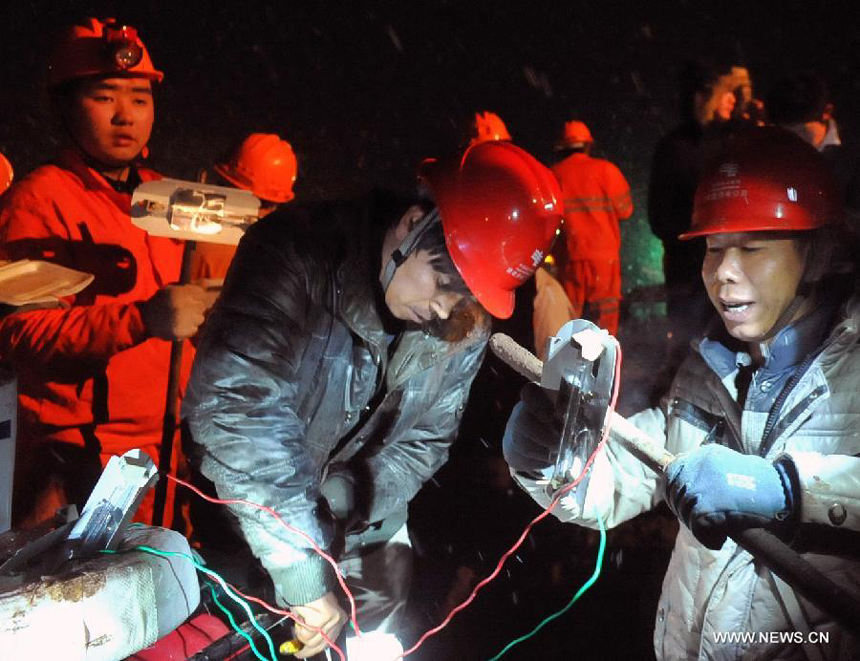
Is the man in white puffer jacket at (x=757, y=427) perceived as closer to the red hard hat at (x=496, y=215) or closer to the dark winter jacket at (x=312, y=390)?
the red hard hat at (x=496, y=215)

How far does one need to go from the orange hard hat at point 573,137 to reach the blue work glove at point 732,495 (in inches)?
177

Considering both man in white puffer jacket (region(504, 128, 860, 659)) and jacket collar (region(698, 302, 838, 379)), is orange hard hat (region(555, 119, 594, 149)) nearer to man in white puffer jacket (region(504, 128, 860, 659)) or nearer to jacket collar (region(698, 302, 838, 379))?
man in white puffer jacket (region(504, 128, 860, 659))

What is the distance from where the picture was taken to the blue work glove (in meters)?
1.59

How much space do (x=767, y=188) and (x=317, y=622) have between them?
2.08 m

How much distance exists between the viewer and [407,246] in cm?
250

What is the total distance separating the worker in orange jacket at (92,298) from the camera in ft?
9.87

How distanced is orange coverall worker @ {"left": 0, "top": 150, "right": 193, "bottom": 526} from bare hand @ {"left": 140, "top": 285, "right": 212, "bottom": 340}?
6 centimetres

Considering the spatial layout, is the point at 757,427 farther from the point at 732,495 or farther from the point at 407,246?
the point at 407,246

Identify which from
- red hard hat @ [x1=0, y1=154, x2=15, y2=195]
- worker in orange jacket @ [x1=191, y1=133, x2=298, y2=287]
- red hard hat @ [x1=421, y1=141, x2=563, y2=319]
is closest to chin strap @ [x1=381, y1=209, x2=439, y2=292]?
red hard hat @ [x1=421, y1=141, x2=563, y2=319]

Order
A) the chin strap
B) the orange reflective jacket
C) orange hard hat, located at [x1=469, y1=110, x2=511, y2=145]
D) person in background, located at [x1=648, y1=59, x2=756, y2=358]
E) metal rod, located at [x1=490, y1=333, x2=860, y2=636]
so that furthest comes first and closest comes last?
the orange reflective jacket → orange hard hat, located at [x1=469, y1=110, x2=511, y2=145] → person in background, located at [x1=648, y1=59, x2=756, y2=358] → the chin strap → metal rod, located at [x1=490, y1=333, x2=860, y2=636]

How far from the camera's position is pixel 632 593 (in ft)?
12.5

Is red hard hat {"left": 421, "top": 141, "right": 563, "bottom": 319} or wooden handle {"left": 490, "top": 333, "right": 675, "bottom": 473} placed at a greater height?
red hard hat {"left": 421, "top": 141, "right": 563, "bottom": 319}

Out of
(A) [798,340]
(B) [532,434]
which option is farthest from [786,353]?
(B) [532,434]

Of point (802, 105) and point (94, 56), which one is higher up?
point (802, 105)
